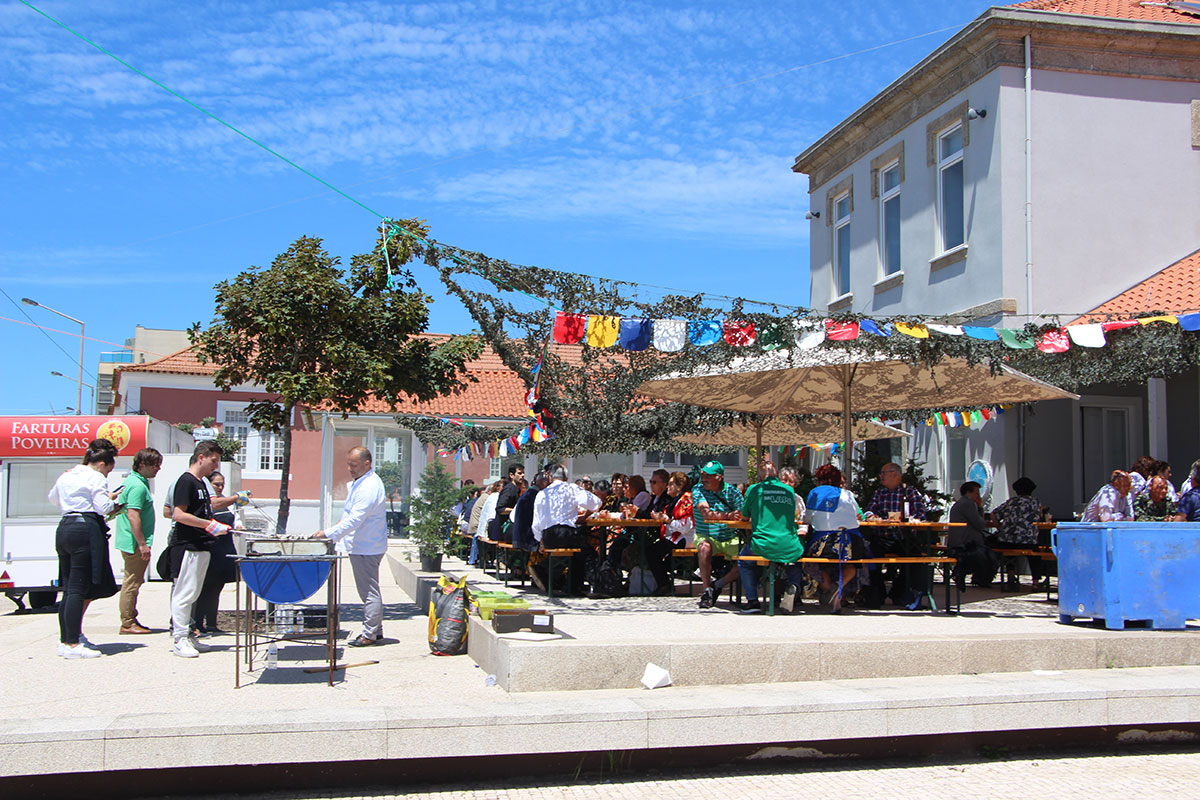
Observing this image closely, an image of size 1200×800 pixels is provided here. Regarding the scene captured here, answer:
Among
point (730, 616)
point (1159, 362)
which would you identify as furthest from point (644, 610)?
point (1159, 362)

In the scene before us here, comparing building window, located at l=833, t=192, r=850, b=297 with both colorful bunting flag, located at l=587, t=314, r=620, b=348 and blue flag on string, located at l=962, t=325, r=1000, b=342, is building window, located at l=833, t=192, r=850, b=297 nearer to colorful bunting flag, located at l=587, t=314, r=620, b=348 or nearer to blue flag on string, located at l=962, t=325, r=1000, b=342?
blue flag on string, located at l=962, t=325, r=1000, b=342

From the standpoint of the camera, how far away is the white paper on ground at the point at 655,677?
667cm

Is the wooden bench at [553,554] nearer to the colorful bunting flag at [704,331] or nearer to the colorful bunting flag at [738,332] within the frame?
the colorful bunting flag at [704,331]

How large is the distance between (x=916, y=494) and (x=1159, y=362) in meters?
3.31

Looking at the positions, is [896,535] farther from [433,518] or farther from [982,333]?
[433,518]

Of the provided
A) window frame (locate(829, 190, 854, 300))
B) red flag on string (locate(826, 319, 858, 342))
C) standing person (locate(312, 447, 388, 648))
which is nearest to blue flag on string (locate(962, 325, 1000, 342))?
red flag on string (locate(826, 319, 858, 342))

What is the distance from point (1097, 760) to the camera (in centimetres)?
646

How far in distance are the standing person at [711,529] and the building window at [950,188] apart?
24.1ft

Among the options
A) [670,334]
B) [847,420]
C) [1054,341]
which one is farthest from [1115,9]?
[670,334]

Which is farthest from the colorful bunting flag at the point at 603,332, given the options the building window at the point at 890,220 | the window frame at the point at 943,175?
the building window at the point at 890,220

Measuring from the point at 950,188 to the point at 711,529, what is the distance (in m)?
8.49

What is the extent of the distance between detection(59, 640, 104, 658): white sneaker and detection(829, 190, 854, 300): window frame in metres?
14.5

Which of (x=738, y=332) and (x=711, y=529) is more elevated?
(x=738, y=332)

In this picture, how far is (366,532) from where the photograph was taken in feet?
27.1
